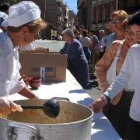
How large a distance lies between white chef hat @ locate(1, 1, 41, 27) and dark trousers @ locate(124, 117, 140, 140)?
86 cm

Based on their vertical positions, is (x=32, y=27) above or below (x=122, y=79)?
above

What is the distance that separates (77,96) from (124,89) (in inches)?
16.1

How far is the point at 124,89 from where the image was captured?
247 cm

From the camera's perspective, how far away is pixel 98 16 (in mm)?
42719

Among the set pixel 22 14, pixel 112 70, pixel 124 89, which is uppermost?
pixel 22 14

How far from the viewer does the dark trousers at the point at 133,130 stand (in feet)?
7.09

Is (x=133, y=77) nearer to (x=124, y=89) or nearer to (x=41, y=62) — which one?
(x=124, y=89)

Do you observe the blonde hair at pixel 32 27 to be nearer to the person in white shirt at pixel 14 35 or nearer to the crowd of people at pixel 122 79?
the person in white shirt at pixel 14 35

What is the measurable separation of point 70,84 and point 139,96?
1.30m

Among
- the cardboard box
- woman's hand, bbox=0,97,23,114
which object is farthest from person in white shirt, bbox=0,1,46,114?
the cardboard box

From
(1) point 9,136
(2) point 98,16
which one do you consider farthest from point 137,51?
(2) point 98,16

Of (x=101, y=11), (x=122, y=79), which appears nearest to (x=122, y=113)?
(x=122, y=79)

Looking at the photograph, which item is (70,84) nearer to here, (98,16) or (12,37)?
(12,37)

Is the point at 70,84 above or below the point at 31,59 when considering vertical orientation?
below
